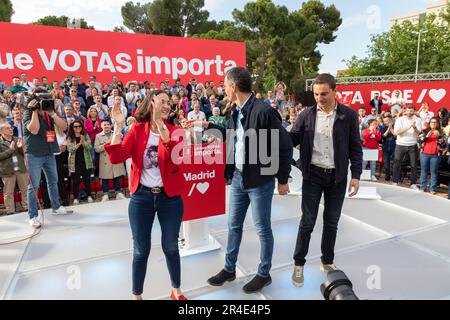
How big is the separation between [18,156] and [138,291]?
4.28 meters

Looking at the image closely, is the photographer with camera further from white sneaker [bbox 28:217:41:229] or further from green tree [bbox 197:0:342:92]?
green tree [bbox 197:0:342:92]

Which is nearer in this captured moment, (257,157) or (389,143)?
(257,157)

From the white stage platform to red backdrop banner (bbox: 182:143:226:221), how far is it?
1.53 feet

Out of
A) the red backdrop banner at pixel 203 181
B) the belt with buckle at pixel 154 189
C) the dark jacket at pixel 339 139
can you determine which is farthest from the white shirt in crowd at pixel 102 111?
the dark jacket at pixel 339 139

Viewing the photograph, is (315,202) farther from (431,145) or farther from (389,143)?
(389,143)

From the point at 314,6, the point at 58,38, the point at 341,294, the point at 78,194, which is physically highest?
the point at 314,6

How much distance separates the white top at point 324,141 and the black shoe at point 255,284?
3.36 feet

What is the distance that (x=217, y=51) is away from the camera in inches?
460

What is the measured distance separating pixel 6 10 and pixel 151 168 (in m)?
30.6

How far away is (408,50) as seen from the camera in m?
27.9

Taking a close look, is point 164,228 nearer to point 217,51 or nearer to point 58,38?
point 58,38

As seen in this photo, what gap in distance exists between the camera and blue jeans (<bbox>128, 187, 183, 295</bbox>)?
2.15m

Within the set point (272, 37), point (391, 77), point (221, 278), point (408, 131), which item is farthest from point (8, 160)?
point (272, 37)

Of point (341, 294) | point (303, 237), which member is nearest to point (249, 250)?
point (303, 237)
